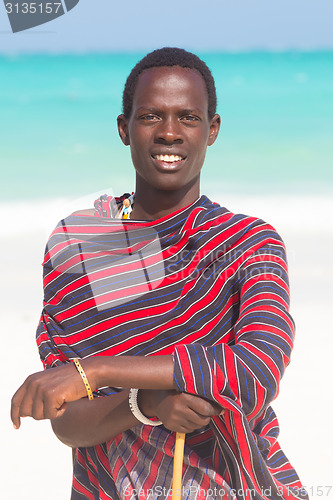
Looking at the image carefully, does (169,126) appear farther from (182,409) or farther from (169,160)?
(182,409)

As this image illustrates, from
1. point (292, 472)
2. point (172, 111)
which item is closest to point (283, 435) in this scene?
point (292, 472)

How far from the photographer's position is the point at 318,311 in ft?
30.0

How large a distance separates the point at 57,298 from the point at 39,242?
12.7 meters

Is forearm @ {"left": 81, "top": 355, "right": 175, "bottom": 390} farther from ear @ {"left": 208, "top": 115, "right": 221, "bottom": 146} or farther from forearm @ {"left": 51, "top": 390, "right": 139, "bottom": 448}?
ear @ {"left": 208, "top": 115, "right": 221, "bottom": 146}

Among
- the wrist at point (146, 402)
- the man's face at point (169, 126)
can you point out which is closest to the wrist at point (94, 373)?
the wrist at point (146, 402)

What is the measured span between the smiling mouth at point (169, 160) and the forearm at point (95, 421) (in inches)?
29.4

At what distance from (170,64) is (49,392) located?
1157 mm

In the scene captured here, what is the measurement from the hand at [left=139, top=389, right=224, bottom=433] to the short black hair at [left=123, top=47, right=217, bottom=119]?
1.05m

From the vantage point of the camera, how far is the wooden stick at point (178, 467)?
6.38 ft

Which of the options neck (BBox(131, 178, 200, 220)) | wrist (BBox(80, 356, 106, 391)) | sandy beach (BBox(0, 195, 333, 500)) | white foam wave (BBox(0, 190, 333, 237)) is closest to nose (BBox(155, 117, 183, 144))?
neck (BBox(131, 178, 200, 220))

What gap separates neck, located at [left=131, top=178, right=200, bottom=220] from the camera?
238 centimetres

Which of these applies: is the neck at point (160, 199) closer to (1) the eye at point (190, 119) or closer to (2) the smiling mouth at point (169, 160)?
(2) the smiling mouth at point (169, 160)

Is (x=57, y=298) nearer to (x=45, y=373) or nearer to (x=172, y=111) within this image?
(x=45, y=373)

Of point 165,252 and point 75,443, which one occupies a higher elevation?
point 165,252
